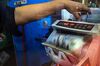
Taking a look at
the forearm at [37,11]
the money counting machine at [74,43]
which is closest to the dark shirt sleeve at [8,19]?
the forearm at [37,11]

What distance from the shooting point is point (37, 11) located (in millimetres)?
635

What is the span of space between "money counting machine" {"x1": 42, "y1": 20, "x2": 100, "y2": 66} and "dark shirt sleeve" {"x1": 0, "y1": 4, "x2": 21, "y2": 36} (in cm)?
17

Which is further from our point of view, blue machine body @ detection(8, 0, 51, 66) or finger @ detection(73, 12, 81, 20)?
blue machine body @ detection(8, 0, 51, 66)

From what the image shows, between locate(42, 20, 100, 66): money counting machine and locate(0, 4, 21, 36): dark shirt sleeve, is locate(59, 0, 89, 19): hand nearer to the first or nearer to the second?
locate(42, 20, 100, 66): money counting machine

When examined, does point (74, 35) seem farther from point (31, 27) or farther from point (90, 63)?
point (31, 27)

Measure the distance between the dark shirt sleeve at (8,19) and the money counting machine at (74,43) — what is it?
0.17 metres

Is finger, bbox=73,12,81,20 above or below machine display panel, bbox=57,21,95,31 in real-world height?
above

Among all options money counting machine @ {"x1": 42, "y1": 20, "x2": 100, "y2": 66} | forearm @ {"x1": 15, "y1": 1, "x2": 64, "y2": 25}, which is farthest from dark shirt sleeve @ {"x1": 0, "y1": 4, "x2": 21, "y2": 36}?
money counting machine @ {"x1": 42, "y1": 20, "x2": 100, "y2": 66}

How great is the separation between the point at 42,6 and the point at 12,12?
13cm

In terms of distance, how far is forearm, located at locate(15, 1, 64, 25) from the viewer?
63 centimetres

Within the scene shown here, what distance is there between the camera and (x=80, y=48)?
1.88ft

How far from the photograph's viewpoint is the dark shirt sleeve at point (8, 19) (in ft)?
2.25

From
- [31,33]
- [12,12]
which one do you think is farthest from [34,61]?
[12,12]

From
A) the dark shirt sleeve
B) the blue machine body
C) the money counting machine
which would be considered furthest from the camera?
the blue machine body
